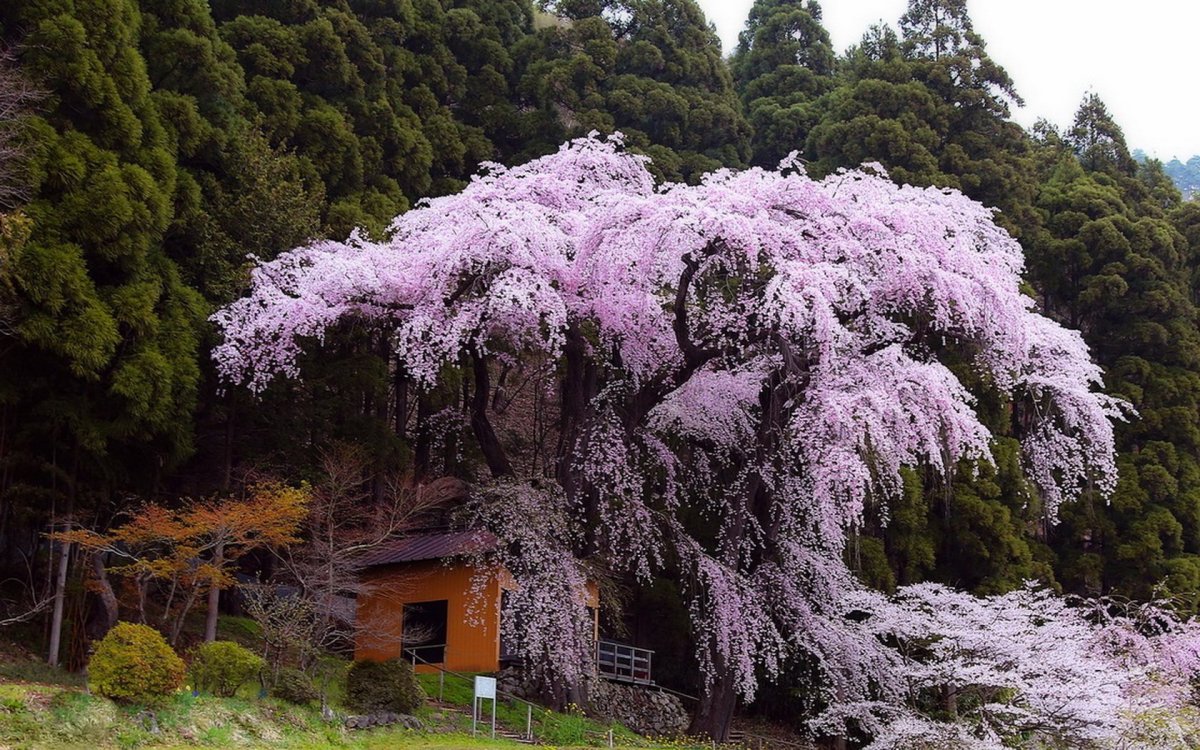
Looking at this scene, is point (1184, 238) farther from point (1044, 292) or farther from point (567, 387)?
point (567, 387)

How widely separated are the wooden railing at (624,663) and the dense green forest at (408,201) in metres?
0.91

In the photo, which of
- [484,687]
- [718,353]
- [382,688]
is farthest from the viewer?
[718,353]

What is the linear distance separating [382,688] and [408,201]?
39.5 feet

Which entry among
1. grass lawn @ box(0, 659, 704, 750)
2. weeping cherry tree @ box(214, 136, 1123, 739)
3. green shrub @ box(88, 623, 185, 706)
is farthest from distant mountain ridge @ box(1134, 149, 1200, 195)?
green shrub @ box(88, 623, 185, 706)

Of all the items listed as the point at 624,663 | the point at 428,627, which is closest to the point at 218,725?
the point at 428,627

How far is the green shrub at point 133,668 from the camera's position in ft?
31.6

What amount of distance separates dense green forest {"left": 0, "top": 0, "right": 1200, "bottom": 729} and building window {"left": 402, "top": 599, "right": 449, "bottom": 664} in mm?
1969

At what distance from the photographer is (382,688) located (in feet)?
40.4

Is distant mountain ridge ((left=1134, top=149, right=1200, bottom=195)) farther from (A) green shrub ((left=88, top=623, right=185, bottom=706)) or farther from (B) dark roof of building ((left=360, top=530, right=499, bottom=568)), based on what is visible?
(A) green shrub ((left=88, top=623, right=185, bottom=706))

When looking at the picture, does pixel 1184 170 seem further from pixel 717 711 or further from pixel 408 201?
pixel 717 711

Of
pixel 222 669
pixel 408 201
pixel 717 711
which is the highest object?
pixel 408 201

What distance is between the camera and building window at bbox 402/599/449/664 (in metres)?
16.9

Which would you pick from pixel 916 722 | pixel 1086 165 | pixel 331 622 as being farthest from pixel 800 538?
pixel 1086 165

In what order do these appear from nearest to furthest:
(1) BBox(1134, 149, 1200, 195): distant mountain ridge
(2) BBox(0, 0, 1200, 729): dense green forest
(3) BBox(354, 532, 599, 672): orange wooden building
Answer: (2) BBox(0, 0, 1200, 729): dense green forest, (3) BBox(354, 532, 599, 672): orange wooden building, (1) BBox(1134, 149, 1200, 195): distant mountain ridge
